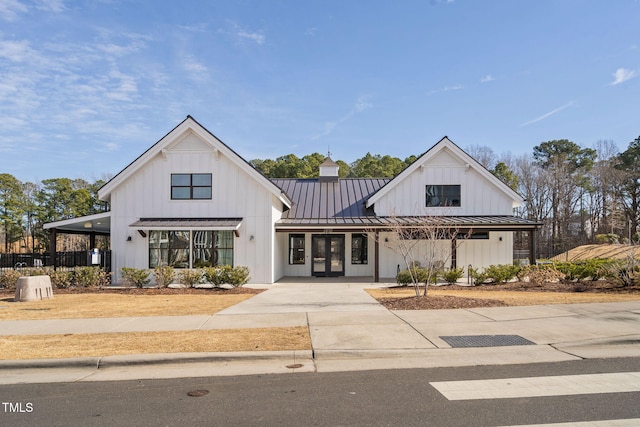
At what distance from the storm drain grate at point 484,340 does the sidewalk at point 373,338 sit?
18 mm

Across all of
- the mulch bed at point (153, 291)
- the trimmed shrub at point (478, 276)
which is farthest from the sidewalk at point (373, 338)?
the trimmed shrub at point (478, 276)

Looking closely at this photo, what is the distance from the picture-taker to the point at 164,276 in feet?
54.9

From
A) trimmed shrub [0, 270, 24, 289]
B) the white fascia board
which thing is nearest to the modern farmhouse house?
the white fascia board

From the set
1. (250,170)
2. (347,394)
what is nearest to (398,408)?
(347,394)

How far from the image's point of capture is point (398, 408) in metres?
4.70

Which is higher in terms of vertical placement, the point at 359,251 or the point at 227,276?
the point at 359,251

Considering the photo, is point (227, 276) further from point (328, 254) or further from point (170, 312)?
point (328, 254)

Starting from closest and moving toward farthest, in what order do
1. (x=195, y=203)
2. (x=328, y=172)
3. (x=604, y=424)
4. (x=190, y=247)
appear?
1. (x=604, y=424)
2. (x=190, y=247)
3. (x=195, y=203)
4. (x=328, y=172)

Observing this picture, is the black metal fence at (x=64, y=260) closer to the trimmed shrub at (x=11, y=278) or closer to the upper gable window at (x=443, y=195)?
the trimmed shrub at (x=11, y=278)

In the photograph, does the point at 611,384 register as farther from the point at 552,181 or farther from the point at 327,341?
the point at 552,181

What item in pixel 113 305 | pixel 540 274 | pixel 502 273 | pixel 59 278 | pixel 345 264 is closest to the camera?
pixel 113 305

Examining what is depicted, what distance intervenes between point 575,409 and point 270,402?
11.0 feet

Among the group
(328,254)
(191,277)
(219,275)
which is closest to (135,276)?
(191,277)

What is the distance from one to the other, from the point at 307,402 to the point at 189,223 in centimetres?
1444
